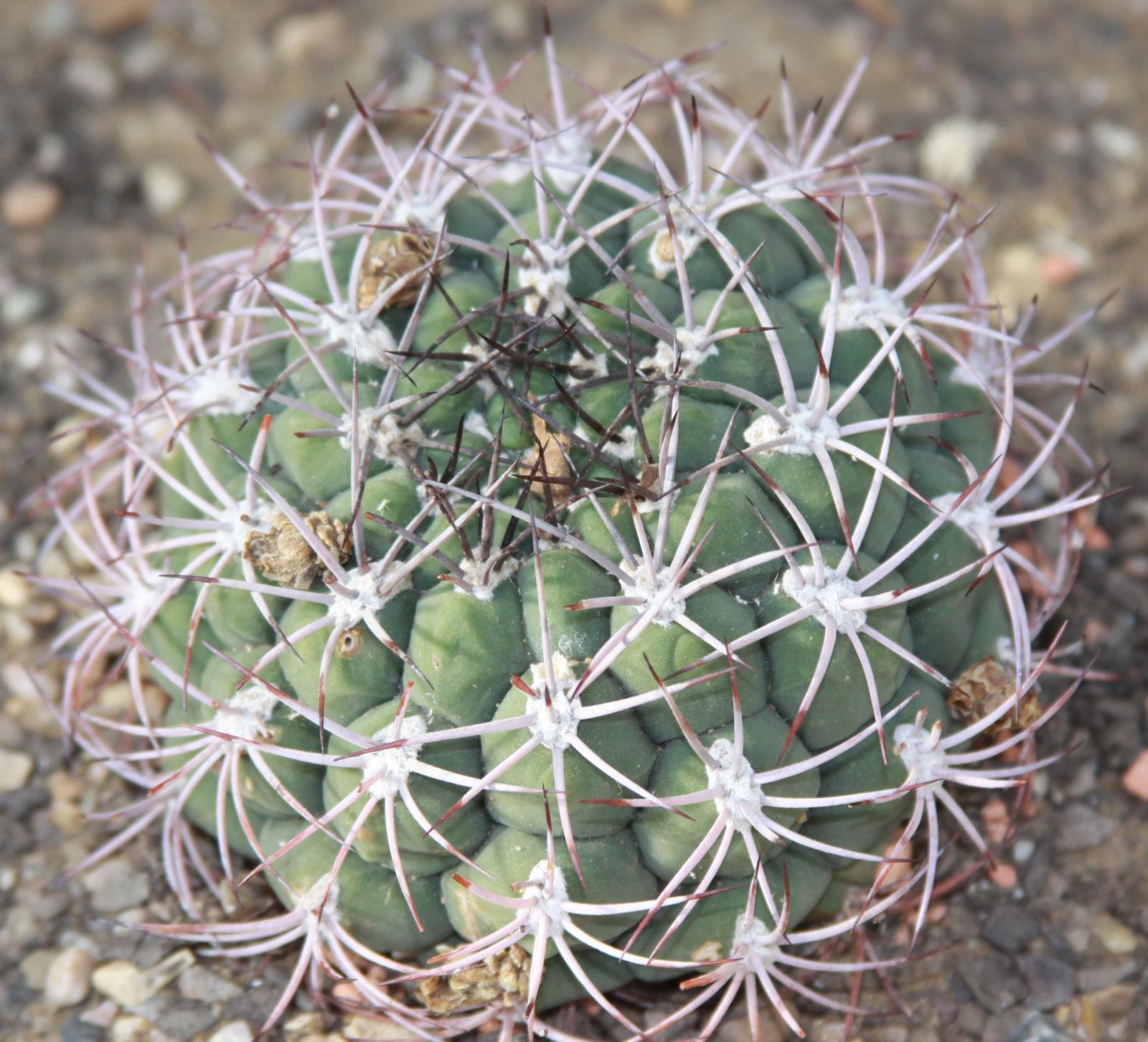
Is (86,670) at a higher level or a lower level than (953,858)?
higher

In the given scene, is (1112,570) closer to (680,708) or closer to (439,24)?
(680,708)

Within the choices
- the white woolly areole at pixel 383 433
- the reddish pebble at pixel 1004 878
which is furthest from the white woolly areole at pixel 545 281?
the reddish pebble at pixel 1004 878

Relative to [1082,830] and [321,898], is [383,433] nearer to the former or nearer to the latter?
[321,898]

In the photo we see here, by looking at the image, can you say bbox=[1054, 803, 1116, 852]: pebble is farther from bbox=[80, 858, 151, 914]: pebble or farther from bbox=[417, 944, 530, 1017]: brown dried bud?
bbox=[80, 858, 151, 914]: pebble

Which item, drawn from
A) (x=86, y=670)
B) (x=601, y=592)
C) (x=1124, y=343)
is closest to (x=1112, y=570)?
(x=1124, y=343)

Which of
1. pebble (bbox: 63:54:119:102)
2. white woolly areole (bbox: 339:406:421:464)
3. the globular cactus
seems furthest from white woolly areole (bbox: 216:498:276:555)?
pebble (bbox: 63:54:119:102)

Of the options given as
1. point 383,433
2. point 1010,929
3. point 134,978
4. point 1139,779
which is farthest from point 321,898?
point 1139,779

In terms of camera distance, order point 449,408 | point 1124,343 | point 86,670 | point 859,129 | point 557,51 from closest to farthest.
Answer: point 449,408 → point 86,670 → point 1124,343 → point 859,129 → point 557,51

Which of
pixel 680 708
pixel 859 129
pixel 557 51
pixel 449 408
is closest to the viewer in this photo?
pixel 680 708
